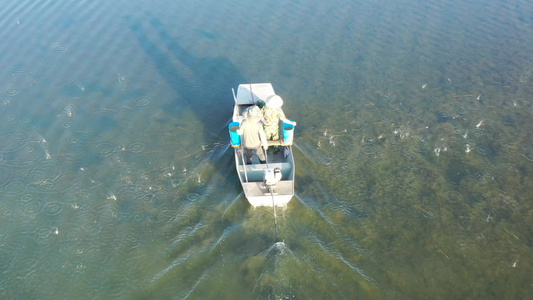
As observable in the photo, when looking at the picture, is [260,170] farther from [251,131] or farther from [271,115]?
[271,115]

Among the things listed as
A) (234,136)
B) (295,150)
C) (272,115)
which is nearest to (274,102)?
(272,115)

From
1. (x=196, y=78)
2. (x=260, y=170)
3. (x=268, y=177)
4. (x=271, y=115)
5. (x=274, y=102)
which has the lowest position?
(x=196, y=78)

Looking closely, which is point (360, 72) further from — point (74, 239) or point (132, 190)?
point (74, 239)

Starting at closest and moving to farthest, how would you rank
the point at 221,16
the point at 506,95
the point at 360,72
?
the point at 506,95 → the point at 360,72 → the point at 221,16

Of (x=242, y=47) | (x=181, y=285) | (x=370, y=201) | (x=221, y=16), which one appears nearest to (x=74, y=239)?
(x=181, y=285)

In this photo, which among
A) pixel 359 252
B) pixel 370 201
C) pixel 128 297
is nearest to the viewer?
pixel 128 297

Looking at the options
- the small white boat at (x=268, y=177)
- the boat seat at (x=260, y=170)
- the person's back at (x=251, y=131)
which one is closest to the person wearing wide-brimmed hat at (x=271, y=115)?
the small white boat at (x=268, y=177)

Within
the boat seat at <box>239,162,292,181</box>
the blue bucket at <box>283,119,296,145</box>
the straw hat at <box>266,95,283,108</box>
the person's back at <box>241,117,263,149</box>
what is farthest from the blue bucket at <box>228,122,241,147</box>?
the blue bucket at <box>283,119,296,145</box>
